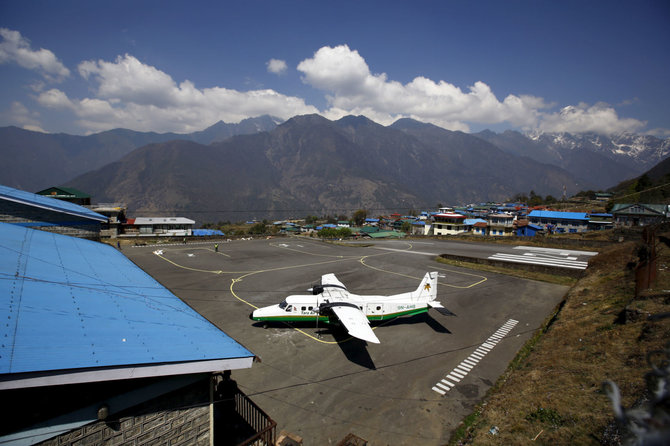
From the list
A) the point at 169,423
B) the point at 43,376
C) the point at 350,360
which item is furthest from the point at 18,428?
the point at 350,360

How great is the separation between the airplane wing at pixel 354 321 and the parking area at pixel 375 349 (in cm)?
214

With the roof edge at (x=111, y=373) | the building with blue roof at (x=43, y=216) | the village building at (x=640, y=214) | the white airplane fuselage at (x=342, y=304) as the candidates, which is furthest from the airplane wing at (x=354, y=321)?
the village building at (x=640, y=214)

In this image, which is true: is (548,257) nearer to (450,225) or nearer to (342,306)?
(342,306)

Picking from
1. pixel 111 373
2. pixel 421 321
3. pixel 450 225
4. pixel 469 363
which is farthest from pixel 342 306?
pixel 450 225

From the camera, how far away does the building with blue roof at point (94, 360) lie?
20.6 ft

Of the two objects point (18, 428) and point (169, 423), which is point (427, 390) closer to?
point (169, 423)

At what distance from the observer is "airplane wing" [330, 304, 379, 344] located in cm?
1725

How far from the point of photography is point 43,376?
19.5 ft

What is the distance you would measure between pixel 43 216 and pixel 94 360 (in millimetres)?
28422

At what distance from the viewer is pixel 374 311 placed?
22.6 m

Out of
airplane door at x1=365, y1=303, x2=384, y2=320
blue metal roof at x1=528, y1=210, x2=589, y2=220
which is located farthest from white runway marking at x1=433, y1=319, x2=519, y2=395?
blue metal roof at x1=528, y1=210, x2=589, y2=220

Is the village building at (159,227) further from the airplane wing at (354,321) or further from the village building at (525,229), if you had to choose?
the village building at (525,229)

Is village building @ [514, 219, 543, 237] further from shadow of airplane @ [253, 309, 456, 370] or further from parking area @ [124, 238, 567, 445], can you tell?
shadow of airplane @ [253, 309, 456, 370]

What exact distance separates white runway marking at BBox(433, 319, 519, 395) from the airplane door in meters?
6.53
